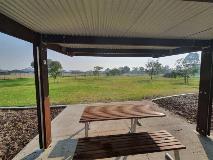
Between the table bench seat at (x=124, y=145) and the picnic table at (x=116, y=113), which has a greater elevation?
the picnic table at (x=116, y=113)

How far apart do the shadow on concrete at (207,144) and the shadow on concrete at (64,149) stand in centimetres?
349

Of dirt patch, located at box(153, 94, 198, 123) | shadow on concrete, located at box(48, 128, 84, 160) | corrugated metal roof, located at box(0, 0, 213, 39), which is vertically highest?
corrugated metal roof, located at box(0, 0, 213, 39)

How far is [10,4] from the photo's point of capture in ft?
9.79

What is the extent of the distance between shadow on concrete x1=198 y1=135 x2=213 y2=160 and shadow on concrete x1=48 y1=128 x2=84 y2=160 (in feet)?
11.4

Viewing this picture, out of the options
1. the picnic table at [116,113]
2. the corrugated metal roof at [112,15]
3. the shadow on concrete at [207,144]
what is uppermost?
the corrugated metal roof at [112,15]

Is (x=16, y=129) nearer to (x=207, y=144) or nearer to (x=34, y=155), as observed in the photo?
(x=34, y=155)

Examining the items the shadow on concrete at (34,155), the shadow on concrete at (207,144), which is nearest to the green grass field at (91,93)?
the shadow on concrete at (207,144)

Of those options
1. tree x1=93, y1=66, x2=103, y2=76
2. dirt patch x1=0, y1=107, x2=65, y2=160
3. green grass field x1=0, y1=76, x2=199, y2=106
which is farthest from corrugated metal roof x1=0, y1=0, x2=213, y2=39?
tree x1=93, y1=66, x2=103, y2=76

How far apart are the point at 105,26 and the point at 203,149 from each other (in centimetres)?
413

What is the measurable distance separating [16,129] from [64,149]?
9.56 feet

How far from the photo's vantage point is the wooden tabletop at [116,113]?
517 cm

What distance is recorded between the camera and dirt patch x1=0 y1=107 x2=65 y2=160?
18.6 feet

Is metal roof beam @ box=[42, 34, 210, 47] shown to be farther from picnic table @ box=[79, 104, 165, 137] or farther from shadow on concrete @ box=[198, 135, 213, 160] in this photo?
shadow on concrete @ box=[198, 135, 213, 160]

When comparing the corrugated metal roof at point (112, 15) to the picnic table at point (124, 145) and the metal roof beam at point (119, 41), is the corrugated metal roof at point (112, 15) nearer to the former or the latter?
the metal roof beam at point (119, 41)
